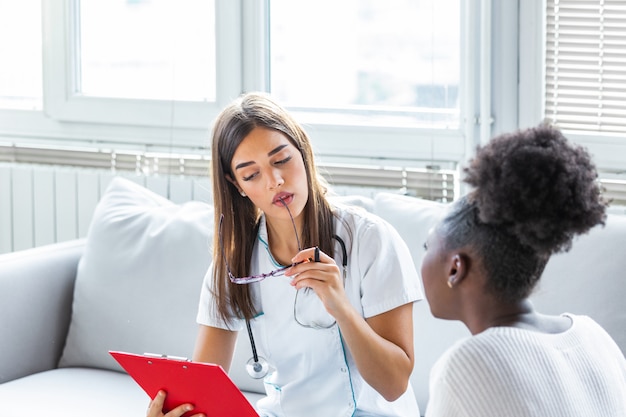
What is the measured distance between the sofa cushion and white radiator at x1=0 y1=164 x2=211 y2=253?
16.2 inches

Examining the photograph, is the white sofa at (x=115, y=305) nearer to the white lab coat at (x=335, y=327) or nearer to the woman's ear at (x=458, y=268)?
the white lab coat at (x=335, y=327)

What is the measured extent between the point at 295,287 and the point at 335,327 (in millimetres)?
156

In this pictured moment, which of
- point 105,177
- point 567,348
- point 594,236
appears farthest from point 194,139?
point 567,348

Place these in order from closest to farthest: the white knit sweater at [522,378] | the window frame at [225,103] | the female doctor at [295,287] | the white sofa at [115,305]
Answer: the white knit sweater at [522,378] < the female doctor at [295,287] < the white sofa at [115,305] < the window frame at [225,103]

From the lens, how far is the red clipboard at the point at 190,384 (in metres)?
1.47

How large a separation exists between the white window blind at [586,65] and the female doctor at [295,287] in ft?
2.77

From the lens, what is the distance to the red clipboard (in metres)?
1.47

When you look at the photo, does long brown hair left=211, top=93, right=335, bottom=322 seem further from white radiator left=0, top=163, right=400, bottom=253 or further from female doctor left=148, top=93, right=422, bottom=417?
white radiator left=0, top=163, right=400, bottom=253

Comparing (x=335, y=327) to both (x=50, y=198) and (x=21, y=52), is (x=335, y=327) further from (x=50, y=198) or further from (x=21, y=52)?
(x=21, y=52)

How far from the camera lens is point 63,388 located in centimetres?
221

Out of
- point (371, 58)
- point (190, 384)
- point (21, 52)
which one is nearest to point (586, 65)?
point (371, 58)

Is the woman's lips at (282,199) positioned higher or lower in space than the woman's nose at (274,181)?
lower

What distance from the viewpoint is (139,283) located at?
91.4 inches

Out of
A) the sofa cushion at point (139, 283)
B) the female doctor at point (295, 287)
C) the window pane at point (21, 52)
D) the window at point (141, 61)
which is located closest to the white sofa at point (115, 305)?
the sofa cushion at point (139, 283)
